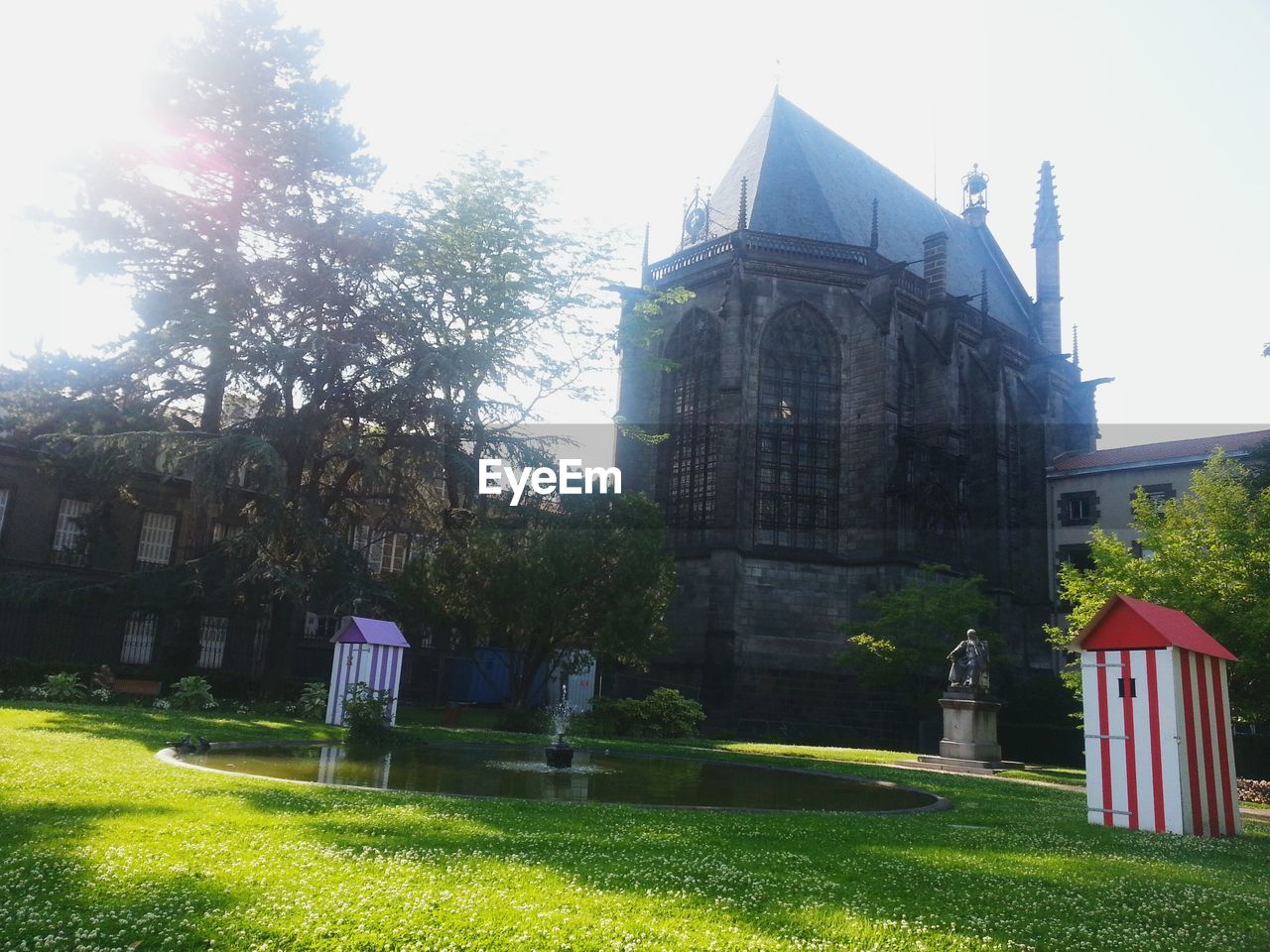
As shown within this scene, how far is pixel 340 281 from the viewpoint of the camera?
25.2 metres

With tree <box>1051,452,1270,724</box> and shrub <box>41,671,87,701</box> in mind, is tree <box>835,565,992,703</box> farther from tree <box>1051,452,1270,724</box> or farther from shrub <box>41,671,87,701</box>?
shrub <box>41,671,87,701</box>

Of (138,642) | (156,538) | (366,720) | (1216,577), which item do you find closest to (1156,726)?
(1216,577)

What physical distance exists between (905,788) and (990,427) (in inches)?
1122

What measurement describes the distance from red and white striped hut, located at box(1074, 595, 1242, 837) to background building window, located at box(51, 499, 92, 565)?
2855 centimetres

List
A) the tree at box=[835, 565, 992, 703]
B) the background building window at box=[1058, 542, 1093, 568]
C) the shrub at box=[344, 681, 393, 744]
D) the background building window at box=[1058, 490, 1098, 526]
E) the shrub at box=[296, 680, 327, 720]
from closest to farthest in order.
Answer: the shrub at box=[344, 681, 393, 744] → the shrub at box=[296, 680, 327, 720] → the tree at box=[835, 565, 992, 703] → the background building window at box=[1058, 542, 1093, 568] → the background building window at box=[1058, 490, 1098, 526]

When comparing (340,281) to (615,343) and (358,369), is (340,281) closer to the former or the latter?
(358,369)

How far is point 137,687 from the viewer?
75.5 feet

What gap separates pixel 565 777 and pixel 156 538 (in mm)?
25045

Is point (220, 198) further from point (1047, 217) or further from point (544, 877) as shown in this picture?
point (1047, 217)

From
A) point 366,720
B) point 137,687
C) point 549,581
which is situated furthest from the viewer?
point 549,581

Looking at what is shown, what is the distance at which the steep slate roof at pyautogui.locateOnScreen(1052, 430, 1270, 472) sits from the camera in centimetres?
3778

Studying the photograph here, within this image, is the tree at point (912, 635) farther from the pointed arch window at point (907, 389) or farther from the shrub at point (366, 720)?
the shrub at point (366, 720)

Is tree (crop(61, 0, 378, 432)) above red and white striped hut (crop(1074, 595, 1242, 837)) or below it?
above

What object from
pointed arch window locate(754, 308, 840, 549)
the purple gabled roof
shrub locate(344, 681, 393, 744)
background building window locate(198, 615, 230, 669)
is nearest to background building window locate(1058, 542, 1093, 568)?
pointed arch window locate(754, 308, 840, 549)
